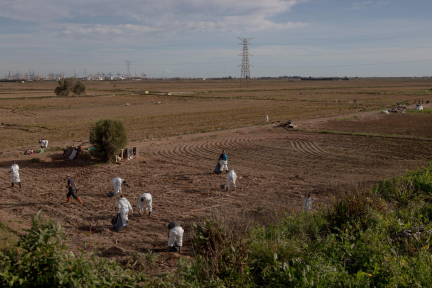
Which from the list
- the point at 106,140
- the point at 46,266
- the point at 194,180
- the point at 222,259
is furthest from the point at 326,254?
the point at 106,140

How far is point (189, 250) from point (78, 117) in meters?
35.2

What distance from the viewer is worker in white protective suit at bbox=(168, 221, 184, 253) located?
874 centimetres

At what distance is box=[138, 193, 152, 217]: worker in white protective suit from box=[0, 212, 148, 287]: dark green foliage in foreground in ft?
19.7

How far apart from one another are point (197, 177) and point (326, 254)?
10123 millimetres

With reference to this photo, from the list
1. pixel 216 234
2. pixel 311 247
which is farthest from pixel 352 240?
pixel 216 234

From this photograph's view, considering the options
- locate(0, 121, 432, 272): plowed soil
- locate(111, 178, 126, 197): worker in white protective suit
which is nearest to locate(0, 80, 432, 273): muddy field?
locate(0, 121, 432, 272): plowed soil

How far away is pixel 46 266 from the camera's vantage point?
4973 millimetres

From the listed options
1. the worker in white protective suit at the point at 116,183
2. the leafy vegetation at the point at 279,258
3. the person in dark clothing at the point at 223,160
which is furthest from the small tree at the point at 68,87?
the leafy vegetation at the point at 279,258

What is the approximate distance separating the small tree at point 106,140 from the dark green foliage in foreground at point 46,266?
46.3 feet

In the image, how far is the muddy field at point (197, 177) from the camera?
34.9 ft

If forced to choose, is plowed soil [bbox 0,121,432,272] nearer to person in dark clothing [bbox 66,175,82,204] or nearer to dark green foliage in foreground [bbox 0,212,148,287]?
person in dark clothing [bbox 66,175,82,204]

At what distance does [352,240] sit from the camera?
284 inches

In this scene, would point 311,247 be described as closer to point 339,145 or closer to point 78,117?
point 339,145

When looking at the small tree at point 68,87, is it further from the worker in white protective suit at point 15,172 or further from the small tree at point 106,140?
the worker in white protective suit at point 15,172
